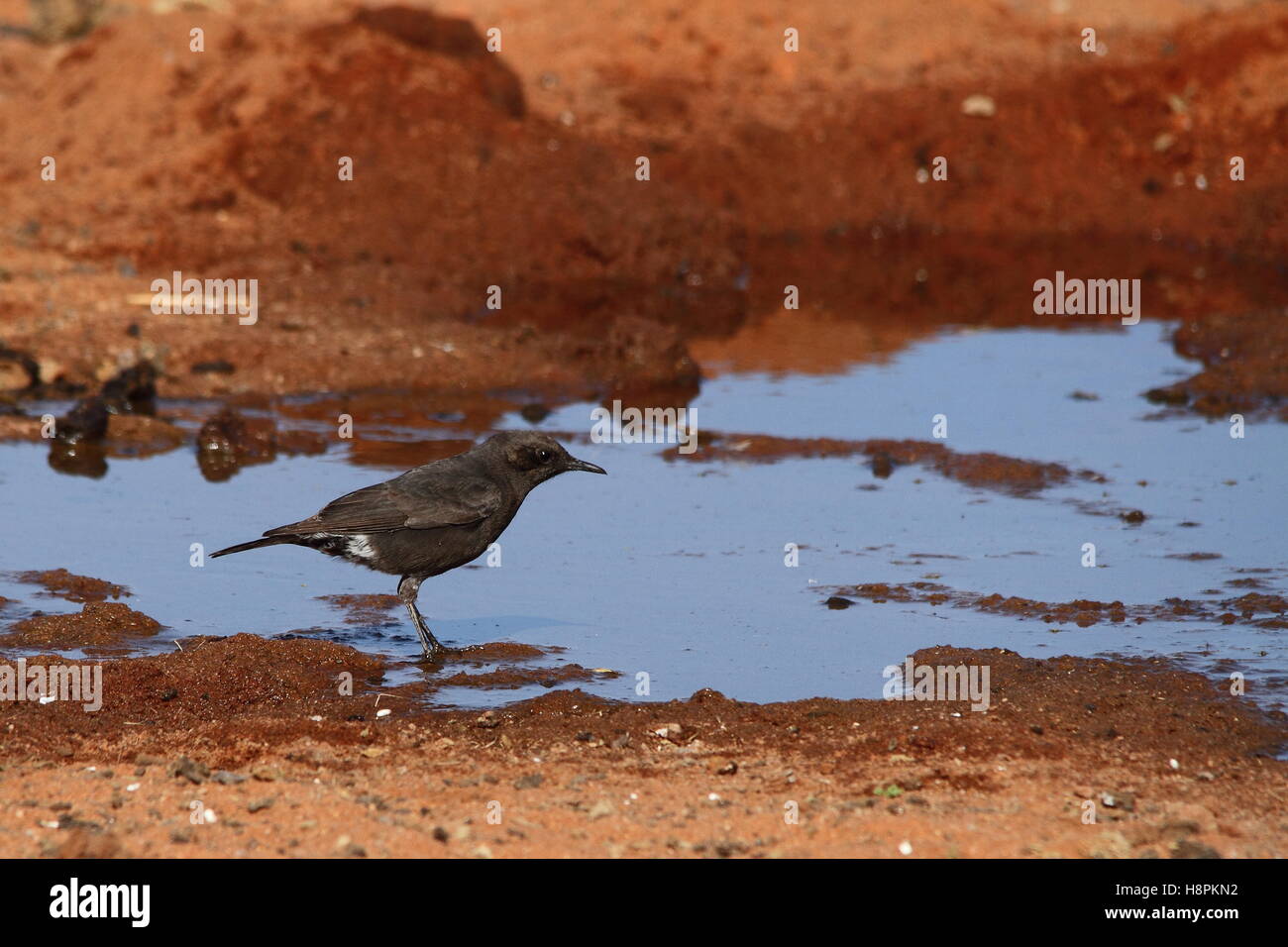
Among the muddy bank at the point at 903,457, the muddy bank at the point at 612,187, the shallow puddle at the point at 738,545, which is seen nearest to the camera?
the shallow puddle at the point at 738,545

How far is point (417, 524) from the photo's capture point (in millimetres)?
8922

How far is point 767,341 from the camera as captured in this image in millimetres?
19062

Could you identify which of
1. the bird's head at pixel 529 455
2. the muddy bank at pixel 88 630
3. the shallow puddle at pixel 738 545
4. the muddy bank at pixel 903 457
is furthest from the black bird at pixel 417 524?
the muddy bank at pixel 903 457

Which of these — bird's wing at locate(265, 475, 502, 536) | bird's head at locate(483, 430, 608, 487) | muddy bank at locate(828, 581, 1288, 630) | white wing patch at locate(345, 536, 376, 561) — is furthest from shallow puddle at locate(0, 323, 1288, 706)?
bird's head at locate(483, 430, 608, 487)

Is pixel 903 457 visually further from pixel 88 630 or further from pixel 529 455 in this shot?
pixel 88 630

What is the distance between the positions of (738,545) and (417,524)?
116 inches

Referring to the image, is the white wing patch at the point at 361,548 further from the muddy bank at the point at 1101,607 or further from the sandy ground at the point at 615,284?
the muddy bank at the point at 1101,607

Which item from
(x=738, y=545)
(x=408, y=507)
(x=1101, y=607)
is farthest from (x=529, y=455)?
(x=1101, y=607)

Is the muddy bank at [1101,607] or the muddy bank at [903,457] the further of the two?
the muddy bank at [903,457]

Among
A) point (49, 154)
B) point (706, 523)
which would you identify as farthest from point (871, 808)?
point (49, 154)

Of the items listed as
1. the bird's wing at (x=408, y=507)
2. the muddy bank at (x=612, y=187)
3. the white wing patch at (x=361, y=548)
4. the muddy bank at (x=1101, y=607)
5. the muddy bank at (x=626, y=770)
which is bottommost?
the muddy bank at (x=626, y=770)

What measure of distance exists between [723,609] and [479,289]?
11.3 metres

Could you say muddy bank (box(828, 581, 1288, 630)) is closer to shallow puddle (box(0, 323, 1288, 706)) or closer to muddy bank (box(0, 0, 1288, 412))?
shallow puddle (box(0, 323, 1288, 706))

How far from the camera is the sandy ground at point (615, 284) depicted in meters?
6.74
